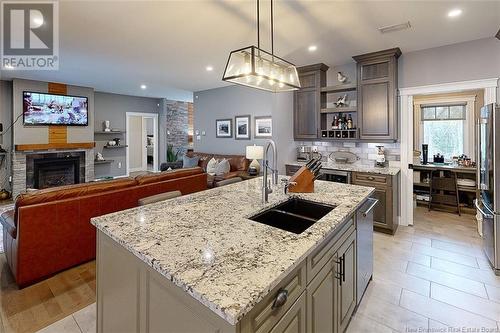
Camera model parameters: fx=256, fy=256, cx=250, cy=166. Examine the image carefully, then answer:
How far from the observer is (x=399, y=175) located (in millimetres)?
4031

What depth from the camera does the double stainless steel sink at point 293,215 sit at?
6.04 ft

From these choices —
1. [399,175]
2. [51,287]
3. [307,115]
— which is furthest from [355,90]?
[51,287]

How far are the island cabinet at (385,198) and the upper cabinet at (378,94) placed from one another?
0.66m

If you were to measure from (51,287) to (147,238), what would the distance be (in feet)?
6.36

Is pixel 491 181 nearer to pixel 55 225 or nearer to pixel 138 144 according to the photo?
pixel 55 225

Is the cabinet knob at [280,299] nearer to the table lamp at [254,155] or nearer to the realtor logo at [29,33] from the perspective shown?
the realtor logo at [29,33]

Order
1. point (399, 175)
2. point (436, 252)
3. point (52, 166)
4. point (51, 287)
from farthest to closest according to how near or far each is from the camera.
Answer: point (52, 166) → point (399, 175) → point (436, 252) → point (51, 287)

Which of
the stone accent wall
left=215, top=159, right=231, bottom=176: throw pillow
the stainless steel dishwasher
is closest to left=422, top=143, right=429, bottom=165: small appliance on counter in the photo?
the stainless steel dishwasher

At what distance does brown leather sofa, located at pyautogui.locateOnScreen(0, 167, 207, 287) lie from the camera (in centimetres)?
237

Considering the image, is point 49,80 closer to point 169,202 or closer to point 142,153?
point 142,153

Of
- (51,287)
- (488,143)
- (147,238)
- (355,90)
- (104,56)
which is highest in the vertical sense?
(104,56)

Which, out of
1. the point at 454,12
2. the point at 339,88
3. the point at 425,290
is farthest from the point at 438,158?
the point at 425,290

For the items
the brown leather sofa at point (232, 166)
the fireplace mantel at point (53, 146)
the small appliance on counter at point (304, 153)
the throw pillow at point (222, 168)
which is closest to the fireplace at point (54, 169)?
the fireplace mantel at point (53, 146)

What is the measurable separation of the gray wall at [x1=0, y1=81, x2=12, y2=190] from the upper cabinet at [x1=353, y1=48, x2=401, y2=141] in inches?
291
